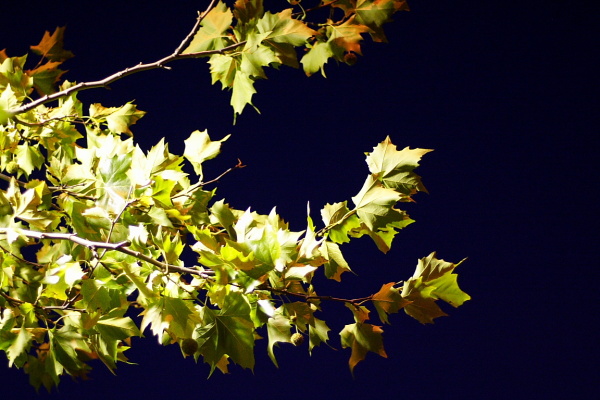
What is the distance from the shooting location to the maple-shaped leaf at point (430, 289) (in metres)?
0.64

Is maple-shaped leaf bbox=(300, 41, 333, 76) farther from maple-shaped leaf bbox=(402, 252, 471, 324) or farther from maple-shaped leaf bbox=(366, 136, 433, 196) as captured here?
maple-shaped leaf bbox=(402, 252, 471, 324)

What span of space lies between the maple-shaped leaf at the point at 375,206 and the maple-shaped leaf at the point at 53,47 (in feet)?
2.26

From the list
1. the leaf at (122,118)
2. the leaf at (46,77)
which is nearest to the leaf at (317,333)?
the leaf at (122,118)

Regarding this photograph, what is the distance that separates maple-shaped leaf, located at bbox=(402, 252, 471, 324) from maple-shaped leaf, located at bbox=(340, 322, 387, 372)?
2.0 inches

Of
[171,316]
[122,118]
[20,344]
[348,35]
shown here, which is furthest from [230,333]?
[122,118]

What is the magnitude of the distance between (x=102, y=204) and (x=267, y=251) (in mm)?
253

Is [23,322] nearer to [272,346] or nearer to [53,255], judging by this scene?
[53,255]

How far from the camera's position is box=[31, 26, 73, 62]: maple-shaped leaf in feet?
3.52

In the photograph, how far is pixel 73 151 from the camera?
103 centimetres

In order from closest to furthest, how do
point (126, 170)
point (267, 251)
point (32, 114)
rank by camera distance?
point (267, 251) < point (126, 170) < point (32, 114)

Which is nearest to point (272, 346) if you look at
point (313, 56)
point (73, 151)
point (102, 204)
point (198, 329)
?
point (198, 329)

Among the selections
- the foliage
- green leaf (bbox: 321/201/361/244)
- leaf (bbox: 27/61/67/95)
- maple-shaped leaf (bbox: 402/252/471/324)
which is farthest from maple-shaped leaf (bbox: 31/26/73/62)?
maple-shaped leaf (bbox: 402/252/471/324)

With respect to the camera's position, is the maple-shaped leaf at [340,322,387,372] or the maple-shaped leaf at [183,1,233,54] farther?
the maple-shaped leaf at [183,1,233,54]

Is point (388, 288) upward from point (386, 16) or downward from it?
downward
